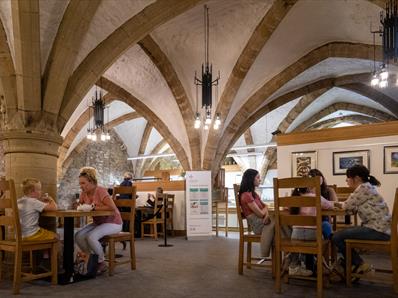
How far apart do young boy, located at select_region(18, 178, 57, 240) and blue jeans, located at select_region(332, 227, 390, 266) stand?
9.60ft

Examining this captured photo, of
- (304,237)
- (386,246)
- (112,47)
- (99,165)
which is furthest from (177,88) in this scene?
(99,165)

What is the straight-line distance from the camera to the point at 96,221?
4551 mm

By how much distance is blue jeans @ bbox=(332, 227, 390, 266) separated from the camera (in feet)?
12.4

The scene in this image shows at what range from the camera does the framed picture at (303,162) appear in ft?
24.8

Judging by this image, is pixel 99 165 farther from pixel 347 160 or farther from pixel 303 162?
pixel 347 160

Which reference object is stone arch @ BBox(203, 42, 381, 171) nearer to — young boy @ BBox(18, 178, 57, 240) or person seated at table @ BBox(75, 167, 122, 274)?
person seated at table @ BBox(75, 167, 122, 274)

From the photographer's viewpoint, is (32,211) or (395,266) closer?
(395,266)

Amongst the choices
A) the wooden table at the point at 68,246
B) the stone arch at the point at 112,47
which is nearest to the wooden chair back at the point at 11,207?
the wooden table at the point at 68,246

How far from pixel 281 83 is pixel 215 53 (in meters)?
1.92

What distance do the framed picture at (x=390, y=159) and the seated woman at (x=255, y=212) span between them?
3.39 m

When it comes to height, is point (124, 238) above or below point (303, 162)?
below

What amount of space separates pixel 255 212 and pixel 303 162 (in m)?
3.64

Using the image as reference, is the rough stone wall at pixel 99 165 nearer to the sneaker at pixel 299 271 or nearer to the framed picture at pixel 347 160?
the framed picture at pixel 347 160

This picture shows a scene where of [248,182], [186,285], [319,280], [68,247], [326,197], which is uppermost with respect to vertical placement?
[248,182]
